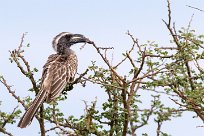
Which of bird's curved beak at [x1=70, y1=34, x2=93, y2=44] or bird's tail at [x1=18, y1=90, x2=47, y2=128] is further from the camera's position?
bird's curved beak at [x1=70, y1=34, x2=93, y2=44]

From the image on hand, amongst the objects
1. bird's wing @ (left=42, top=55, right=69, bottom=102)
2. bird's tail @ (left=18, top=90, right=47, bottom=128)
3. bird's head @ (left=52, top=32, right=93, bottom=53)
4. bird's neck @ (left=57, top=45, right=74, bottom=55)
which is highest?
bird's head @ (left=52, top=32, right=93, bottom=53)

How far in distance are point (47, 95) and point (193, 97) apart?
2.41 m

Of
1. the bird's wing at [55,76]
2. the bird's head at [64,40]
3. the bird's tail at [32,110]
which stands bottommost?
the bird's tail at [32,110]

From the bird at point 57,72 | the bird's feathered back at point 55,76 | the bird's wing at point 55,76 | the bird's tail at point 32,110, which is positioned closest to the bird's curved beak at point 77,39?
the bird at point 57,72

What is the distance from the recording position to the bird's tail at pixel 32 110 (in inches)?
343

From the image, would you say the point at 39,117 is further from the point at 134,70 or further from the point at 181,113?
the point at 181,113

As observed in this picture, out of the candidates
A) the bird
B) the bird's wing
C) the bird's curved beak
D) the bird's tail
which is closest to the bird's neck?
the bird

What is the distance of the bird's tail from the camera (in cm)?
872

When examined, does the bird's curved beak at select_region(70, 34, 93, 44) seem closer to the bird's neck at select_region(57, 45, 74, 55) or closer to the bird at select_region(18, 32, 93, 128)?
A: the bird at select_region(18, 32, 93, 128)

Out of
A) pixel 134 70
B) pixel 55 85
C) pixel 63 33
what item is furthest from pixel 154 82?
pixel 63 33

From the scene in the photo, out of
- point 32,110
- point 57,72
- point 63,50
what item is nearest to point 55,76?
point 57,72

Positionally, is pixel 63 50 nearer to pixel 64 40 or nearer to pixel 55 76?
pixel 64 40

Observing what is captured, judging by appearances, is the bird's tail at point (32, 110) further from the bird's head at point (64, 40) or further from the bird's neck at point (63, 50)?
the bird's head at point (64, 40)

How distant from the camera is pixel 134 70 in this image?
32.0 feet
